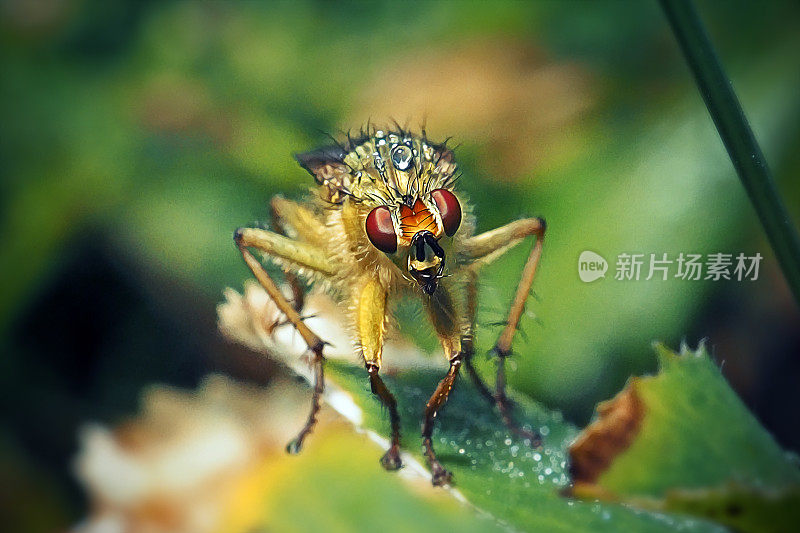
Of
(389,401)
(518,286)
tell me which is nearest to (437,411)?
(389,401)

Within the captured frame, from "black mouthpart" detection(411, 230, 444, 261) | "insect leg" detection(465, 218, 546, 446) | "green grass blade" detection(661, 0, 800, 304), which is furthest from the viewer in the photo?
"insect leg" detection(465, 218, 546, 446)

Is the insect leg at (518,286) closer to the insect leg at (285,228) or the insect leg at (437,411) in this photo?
the insect leg at (437,411)

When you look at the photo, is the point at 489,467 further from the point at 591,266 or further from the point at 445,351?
the point at 591,266

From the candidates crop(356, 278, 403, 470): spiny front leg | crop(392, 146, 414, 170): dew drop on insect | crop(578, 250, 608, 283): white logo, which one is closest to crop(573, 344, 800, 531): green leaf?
crop(578, 250, 608, 283): white logo

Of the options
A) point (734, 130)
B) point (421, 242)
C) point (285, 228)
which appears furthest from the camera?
point (285, 228)

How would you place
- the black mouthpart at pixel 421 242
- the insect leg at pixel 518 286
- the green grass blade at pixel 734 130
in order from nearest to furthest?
the green grass blade at pixel 734 130, the black mouthpart at pixel 421 242, the insect leg at pixel 518 286

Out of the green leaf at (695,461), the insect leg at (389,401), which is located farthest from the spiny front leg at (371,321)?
the green leaf at (695,461)

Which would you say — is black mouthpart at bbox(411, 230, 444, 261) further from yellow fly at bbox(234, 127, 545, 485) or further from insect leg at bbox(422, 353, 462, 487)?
insect leg at bbox(422, 353, 462, 487)

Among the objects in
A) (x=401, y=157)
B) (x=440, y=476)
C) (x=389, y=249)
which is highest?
(x=401, y=157)
